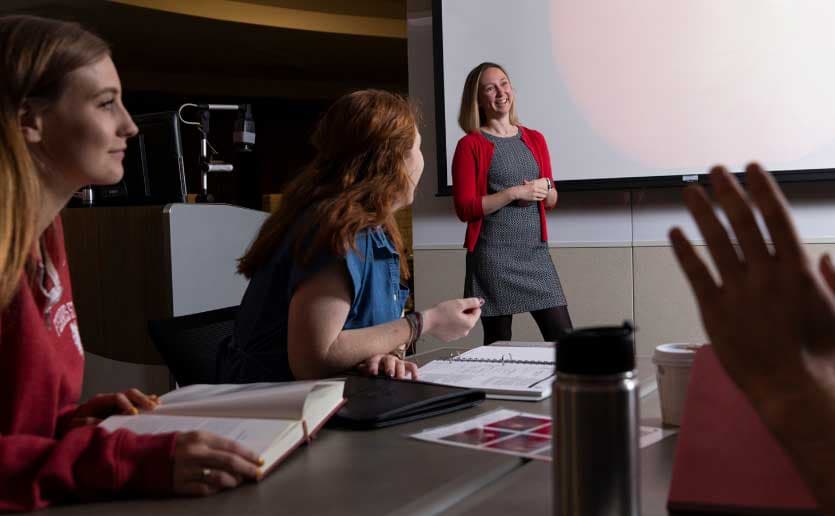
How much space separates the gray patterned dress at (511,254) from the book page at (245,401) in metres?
2.41

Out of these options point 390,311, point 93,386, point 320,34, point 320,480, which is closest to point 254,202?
point 320,34

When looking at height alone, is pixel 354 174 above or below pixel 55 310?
above

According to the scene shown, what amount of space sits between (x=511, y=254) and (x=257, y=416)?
264 centimetres

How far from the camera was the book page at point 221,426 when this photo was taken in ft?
3.17

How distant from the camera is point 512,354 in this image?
1.80m

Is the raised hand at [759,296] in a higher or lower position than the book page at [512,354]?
higher

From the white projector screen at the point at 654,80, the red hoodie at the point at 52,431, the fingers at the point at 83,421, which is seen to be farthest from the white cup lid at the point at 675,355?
the white projector screen at the point at 654,80

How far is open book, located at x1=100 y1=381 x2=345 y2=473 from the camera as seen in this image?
98 centimetres

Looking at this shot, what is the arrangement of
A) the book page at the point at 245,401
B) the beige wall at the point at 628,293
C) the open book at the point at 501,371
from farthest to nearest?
the beige wall at the point at 628,293, the open book at the point at 501,371, the book page at the point at 245,401

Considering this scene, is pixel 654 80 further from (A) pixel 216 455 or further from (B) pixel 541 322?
(A) pixel 216 455

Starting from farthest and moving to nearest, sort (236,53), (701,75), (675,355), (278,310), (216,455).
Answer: (236,53), (701,75), (278,310), (675,355), (216,455)

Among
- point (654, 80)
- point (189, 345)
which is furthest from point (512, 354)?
point (654, 80)

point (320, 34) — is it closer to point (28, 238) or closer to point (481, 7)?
point (481, 7)

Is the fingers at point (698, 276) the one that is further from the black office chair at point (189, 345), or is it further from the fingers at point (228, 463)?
the black office chair at point (189, 345)
